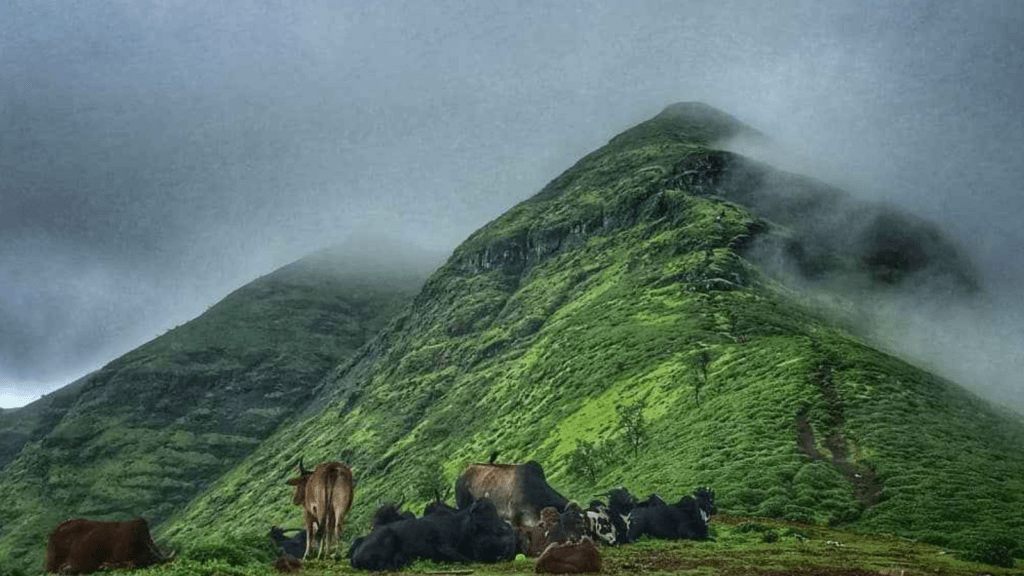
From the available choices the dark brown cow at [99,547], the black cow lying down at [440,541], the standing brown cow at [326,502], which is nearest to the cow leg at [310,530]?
the standing brown cow at [326,502]

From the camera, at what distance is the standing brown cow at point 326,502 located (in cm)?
2680

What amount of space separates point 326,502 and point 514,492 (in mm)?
9828

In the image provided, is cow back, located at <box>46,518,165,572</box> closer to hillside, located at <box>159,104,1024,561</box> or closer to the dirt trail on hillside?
hillside, located at <box>159,104,1024,561</box>

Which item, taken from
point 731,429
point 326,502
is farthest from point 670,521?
point 731,429

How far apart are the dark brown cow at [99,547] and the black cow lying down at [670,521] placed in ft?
63.2

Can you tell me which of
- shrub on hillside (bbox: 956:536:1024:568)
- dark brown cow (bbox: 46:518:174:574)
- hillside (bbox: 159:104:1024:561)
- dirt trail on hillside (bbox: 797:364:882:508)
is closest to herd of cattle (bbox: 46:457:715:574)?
dark brown cow (bbox: 46:518:174:574)

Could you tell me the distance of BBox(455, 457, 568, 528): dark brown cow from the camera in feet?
109

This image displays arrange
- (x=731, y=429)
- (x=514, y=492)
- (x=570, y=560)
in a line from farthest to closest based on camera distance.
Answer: (x=731, y=429) < (x=514, y=492) < (x=570, y=560)

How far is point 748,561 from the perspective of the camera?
84.6 feet

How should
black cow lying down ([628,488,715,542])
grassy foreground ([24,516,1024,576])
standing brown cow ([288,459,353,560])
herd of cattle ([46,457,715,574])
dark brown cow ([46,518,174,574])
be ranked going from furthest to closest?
black cow lying down ([628,488,715,542]) < standing brown cow ([288,459,353,560]) < grassy foreground ([24,516,1024,576]) < herd of cattle ([46,457,715,574]) < dark brown cow ([46,518,174,574])

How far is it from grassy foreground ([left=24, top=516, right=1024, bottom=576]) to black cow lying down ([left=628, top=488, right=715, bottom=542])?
0.86 metres

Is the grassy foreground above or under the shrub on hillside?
above

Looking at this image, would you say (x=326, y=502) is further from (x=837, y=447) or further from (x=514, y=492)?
(x=837, y=447)

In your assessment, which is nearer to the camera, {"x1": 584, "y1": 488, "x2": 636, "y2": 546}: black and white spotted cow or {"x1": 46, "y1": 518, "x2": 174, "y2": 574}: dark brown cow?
{"x1": 46, "y1": 518, "x2": 174, "y2": 574}: dark brown cow
